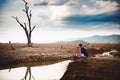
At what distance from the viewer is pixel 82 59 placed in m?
9.85

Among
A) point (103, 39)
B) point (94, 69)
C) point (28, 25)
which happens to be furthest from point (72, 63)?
point (28, 25)

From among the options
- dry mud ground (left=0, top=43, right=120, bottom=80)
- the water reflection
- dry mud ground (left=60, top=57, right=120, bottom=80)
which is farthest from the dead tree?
dry mud ground (left=60, top=57, right=120, bottom=80)

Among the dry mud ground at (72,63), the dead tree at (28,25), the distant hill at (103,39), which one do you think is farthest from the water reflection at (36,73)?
the distant hill at (103,39)

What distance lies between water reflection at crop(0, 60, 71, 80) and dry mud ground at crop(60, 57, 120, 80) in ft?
1.02

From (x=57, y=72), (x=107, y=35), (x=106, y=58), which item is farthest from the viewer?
(x=106, y=58)

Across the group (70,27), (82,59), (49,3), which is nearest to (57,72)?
(82,59)

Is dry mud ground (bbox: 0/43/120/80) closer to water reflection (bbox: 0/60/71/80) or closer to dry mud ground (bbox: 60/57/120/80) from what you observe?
dry mud ground (bbox: 60/57/120/80)

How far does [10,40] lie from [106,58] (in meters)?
3.67

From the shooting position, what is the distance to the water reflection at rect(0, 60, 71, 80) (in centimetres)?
873

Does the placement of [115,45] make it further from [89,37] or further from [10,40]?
[10,40]

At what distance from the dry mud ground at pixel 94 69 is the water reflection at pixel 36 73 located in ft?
1.02

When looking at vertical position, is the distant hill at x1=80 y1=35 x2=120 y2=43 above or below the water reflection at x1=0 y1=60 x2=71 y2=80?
above

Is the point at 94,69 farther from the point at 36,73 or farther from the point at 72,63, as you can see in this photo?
the point at 36,73

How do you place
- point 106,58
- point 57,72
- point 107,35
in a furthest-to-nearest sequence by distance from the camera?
point 106,58, point 107,35, point 57,72
